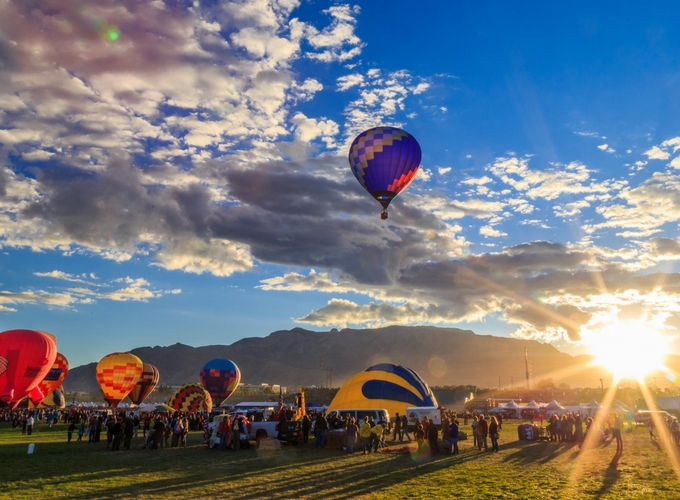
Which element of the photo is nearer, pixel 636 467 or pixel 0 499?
pixel 0 499

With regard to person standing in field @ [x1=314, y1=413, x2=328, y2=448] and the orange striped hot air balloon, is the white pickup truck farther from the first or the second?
the orange striped hot air balloon

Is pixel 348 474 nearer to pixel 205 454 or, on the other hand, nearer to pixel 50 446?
pixel 205 454

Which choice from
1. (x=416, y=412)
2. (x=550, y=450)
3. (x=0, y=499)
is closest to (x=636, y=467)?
(x=550, y=450)

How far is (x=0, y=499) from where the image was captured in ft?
39.7

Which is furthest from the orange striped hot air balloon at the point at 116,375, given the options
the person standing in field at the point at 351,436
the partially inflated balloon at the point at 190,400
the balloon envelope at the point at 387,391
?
the person standing in field at the point at 351,436

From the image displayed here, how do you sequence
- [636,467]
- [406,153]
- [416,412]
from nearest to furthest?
[636,467] < [416,412] < [406,153]

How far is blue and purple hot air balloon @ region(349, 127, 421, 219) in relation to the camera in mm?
34219

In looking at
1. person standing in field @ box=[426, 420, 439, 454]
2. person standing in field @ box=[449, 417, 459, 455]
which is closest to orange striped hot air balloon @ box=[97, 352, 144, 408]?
person standing in field @ box=[426, 420, 439, 454]

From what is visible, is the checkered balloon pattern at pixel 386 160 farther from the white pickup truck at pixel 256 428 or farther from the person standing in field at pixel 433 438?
the person standing in field at pixel 433 438

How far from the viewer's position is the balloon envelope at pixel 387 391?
34.4m

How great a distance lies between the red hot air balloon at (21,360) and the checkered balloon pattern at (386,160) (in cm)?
2752

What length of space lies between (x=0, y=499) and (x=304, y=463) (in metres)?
9.43

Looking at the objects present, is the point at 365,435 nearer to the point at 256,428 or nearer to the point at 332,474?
the point at 256,428

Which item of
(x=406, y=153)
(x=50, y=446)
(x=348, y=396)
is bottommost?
(x=50, y=446)
